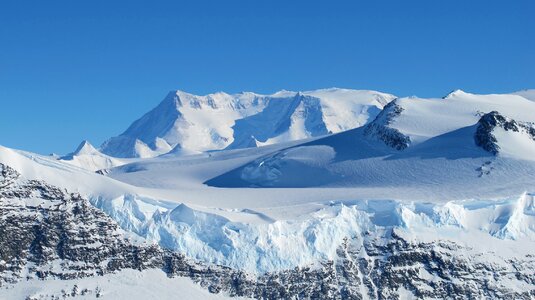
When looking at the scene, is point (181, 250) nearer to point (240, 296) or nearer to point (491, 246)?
point (240, 296)

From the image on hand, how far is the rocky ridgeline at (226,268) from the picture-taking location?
17800 centimetres

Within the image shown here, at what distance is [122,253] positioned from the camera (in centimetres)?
18088

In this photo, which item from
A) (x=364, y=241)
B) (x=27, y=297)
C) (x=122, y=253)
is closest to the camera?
(x=27, y=297)

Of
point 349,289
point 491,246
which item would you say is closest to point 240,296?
point 349,289

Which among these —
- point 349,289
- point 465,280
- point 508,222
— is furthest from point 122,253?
point 508,222

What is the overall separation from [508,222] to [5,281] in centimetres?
10117

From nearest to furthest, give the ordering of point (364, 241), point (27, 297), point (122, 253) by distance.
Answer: point (27, 297) < point (122, 253) < point (364, 241)

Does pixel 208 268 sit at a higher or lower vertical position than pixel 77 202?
lower

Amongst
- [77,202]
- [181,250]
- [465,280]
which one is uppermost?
[77,202]

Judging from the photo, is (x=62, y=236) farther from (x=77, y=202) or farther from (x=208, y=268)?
(x=208, y=268)

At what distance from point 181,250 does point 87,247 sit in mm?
17969

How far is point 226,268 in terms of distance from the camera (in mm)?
183000

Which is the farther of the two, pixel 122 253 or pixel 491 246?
pixel 491 246

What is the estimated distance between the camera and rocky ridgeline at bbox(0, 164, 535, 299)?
178000mm
